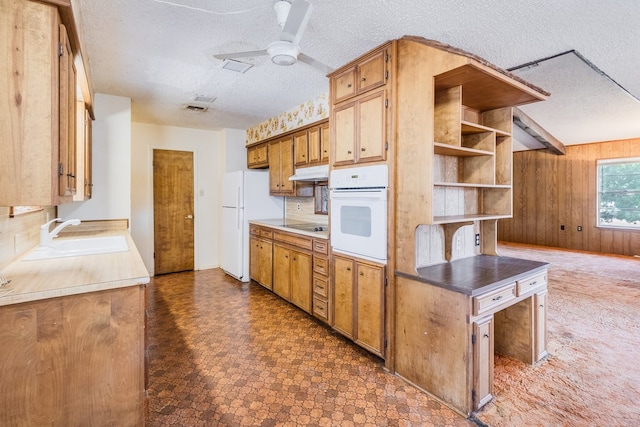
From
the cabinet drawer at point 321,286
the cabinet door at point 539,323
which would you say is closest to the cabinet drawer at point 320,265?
the cabinet drawer at point 321,286

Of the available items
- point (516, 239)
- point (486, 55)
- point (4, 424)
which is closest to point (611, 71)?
point (486, 55)

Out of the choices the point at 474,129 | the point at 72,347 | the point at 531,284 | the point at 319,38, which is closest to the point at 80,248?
the point at 72,347

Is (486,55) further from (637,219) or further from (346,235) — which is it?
(637,219)

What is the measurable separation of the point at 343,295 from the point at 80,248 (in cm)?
218

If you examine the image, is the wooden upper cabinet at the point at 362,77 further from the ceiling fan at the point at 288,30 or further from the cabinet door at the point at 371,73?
the ceiling fan at the point at 288,30

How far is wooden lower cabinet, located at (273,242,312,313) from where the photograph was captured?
3.47 m

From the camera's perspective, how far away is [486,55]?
2691 millimetres

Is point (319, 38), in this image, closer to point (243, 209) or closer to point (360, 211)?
point (360, 211)

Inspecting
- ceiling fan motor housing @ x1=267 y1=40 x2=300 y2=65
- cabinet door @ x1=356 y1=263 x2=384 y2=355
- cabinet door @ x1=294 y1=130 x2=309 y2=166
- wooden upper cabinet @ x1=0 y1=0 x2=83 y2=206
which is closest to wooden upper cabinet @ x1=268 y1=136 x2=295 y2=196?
cabinet door @ x1=294 y1=130 x2=309 y2=166

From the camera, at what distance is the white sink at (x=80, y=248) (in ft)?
6.81

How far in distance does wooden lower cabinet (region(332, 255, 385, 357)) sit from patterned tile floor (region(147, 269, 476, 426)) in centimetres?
16

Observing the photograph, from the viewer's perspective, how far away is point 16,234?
194 cm

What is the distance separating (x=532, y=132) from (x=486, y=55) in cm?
439

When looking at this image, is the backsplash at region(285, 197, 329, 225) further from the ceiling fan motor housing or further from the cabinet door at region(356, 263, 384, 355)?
the ceiling fan motor housing
